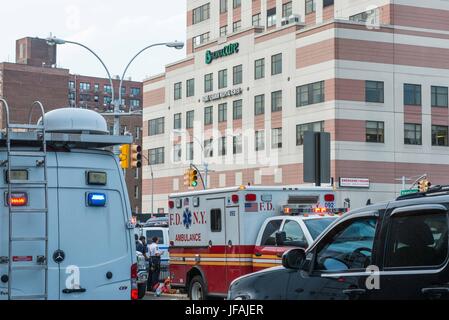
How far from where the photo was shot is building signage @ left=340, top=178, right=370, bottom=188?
63.8 meters

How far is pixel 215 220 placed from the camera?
19.0 meters

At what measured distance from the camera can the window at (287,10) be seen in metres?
76.8

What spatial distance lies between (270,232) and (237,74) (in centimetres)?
5855

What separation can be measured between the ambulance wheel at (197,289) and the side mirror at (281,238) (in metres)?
3.00

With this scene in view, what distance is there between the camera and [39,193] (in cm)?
928

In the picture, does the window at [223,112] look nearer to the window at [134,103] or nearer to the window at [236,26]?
the window at [236,26]

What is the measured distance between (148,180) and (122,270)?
81003 millimetres

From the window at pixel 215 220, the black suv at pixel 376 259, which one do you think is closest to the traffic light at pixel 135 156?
the window at pixel 215 220

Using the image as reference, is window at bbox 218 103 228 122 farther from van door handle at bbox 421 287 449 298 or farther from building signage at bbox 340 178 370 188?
van door handle at bbox 421 287 449 298

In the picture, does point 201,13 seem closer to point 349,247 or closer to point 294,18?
point 294,18

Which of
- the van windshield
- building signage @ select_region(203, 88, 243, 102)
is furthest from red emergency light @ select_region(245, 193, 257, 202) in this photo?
building signage @ select_region(203, 88, 243, 102)

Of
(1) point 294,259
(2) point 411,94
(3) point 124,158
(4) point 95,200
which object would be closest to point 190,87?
(2) point 411,94

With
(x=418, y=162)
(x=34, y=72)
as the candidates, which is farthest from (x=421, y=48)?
(x=34, y=72)

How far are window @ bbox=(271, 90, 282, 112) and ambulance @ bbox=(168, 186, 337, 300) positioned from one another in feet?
165
